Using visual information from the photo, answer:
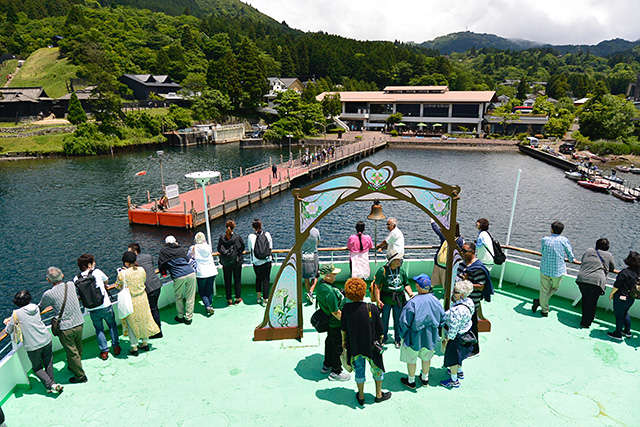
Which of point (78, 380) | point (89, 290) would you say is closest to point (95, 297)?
point (89, 290)

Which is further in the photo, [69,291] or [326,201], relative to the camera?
[326,201]

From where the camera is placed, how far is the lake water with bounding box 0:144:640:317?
19.4 m

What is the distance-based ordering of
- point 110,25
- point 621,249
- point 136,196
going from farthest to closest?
point 110,25 → point 136,196 → point 621,249

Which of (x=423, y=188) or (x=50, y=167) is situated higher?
(x=423, y=188)

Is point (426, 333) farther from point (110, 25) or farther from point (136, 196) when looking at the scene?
point (110, 25)

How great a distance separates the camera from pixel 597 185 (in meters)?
33.2

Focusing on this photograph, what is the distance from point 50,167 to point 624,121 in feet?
234

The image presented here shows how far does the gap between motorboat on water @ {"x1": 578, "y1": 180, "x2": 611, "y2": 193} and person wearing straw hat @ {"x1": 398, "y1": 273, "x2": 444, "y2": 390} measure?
3581 centimetres

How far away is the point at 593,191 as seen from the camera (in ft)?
109

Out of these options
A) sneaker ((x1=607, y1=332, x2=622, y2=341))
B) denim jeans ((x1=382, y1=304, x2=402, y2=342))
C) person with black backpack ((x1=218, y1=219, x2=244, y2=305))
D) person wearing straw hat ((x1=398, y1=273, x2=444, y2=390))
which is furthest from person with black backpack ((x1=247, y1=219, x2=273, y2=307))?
sneaker ((x1=607, y1=332, x2=622, y2=341))

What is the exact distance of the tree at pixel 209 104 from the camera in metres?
68.4

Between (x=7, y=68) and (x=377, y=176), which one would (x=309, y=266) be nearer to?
(x=377, y=176)

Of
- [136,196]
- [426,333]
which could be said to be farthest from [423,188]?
[136,196]

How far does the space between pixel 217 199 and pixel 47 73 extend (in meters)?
80.2
